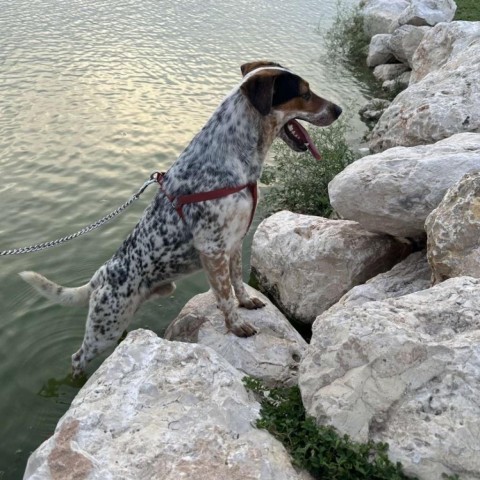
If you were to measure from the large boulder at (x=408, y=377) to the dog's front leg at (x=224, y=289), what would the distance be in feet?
4.46

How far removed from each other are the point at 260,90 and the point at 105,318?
244 cm

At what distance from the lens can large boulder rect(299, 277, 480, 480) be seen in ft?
9.61

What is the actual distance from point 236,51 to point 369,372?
13.0 m

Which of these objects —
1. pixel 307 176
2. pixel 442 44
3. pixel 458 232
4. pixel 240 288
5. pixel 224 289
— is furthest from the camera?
pixel 442 44

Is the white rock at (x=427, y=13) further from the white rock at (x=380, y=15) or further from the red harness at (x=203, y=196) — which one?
the red harness at (x=203, y=196)

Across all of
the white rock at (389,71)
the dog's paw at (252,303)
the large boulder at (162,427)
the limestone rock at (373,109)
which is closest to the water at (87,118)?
the limestone rock at (373,109)

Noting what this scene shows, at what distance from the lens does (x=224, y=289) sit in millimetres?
4898

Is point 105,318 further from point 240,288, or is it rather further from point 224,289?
point 240,288

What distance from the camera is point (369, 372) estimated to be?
326 cm

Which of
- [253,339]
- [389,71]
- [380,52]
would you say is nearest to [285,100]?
[253,339]

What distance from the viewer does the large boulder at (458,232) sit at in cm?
434

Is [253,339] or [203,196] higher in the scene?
[203,196]

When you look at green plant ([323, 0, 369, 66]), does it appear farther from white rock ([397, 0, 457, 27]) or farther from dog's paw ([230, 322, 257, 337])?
dog's paw ([230, 322, 257, 337])

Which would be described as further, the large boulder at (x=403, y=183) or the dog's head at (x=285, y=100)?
the large boulder at (x=403, y=183)
